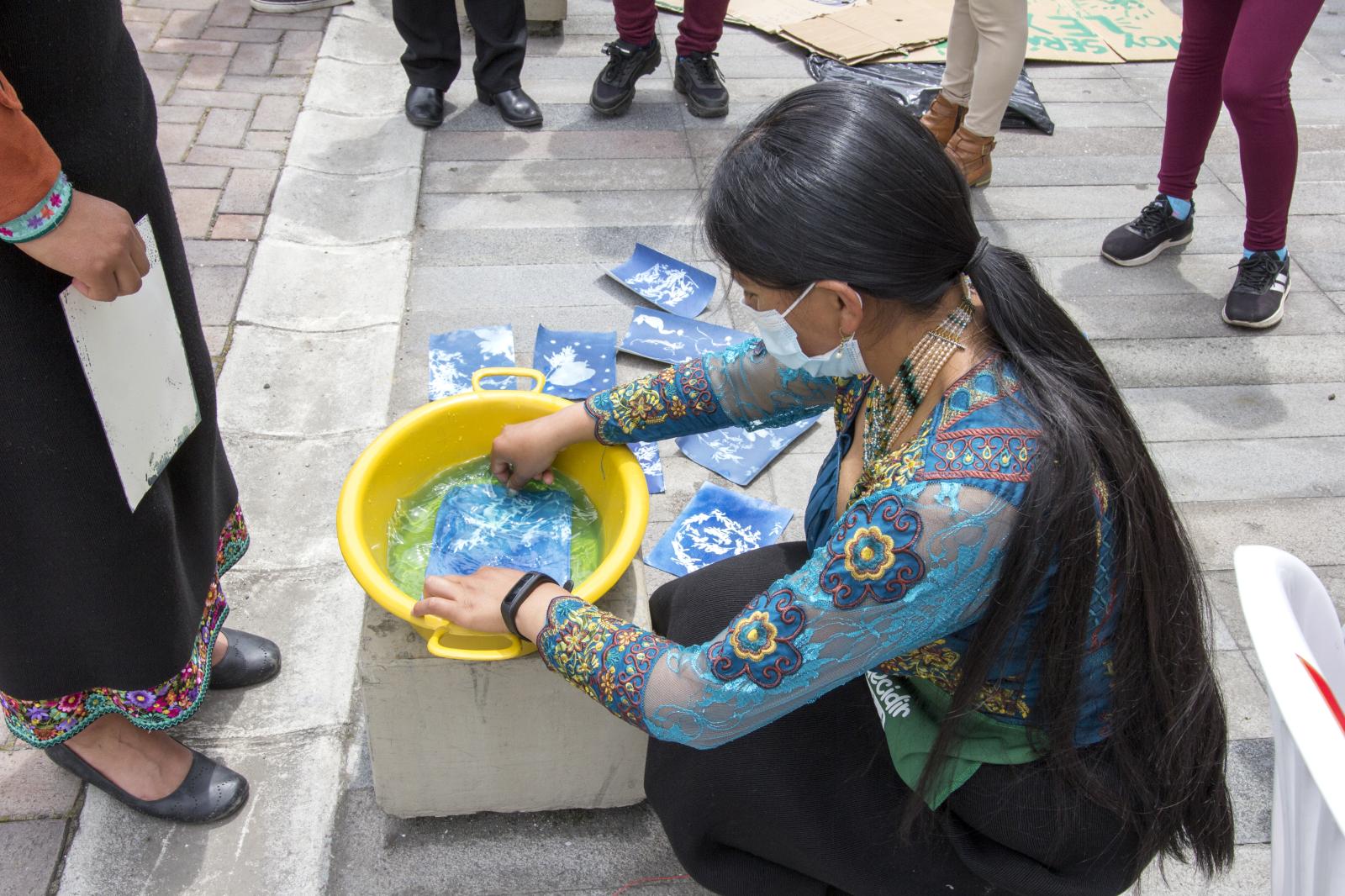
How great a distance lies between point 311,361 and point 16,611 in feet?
4.50

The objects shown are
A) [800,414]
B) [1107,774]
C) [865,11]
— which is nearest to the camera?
[1107,774]

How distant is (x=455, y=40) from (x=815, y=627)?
3167 millimetres

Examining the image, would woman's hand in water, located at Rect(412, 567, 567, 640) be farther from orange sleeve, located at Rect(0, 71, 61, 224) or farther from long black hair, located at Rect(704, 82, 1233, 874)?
orange sleeve, located at Rect(0, 71, 61, 224)

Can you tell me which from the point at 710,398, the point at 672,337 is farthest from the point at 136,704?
the point at 672,337

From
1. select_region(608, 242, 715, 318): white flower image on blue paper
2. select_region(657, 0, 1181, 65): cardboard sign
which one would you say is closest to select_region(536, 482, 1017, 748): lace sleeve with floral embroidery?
select_region(608, 242, 715, 318): white flower image on blue paper

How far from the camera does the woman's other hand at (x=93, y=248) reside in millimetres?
1174

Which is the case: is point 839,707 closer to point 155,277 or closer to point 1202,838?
point 1202,838

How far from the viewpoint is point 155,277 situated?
144 cm

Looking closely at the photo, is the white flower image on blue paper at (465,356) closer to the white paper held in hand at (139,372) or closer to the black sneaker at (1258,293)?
the white paper held in hand at (139,372)

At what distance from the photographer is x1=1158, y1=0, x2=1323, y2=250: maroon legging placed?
261cm

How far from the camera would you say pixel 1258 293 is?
3.04m

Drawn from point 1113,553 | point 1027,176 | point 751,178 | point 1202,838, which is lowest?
point 1027,176

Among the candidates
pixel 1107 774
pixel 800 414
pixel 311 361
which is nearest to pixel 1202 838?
pixel 1107 774

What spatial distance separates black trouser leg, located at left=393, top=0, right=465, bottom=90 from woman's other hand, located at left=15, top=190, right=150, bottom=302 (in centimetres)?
262
